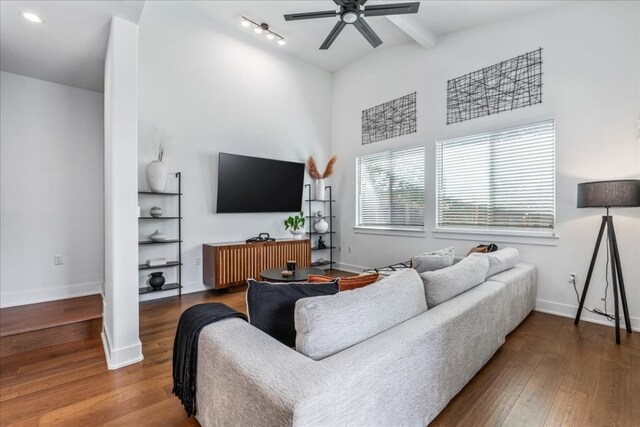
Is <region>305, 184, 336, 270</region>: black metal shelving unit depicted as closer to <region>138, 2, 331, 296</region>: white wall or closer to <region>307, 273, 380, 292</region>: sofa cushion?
<region>138, 2, 331, 296</region>: white wall

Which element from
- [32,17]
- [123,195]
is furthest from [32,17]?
[123,195]

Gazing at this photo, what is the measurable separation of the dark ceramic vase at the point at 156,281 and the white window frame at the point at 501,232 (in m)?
3.87

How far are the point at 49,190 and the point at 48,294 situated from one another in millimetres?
1230

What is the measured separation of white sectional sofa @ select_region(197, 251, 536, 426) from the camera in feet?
3.26

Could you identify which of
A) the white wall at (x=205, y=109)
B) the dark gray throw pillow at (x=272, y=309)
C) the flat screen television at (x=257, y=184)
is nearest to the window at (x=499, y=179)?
the flat screen television at (x=257, y=184)

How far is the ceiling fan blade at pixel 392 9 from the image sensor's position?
253 cm

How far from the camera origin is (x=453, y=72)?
4215mm

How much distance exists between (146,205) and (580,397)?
181 inches

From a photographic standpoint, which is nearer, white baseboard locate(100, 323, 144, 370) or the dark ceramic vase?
white baseboard locate(100, 323, 144, 370)

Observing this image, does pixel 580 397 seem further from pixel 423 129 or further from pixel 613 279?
pixel 423 129

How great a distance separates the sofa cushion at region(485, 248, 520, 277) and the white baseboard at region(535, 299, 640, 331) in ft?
2.35

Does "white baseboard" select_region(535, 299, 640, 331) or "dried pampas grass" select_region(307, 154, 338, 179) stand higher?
"dried pampas grass" select_region(307, 154, 338, 179)

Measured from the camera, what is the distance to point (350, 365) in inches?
44.3

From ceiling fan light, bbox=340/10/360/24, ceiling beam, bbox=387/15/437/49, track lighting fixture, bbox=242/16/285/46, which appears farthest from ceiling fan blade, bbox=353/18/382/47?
track lighting fixture, bbox=242/16/285/46
